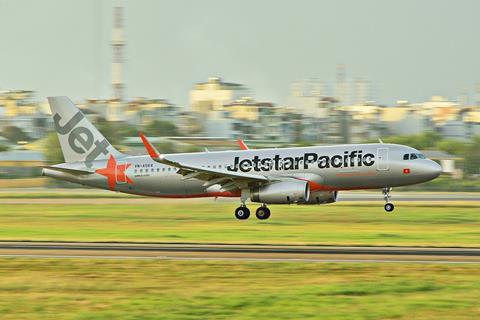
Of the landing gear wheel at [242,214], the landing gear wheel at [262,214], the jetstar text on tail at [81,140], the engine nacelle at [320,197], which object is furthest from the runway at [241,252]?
the jetstar text on tail at [81,140]

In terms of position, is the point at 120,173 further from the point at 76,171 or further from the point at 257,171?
the point at 257,171

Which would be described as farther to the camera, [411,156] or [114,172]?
[114,172]

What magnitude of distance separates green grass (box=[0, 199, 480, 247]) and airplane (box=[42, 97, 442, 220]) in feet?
5.16

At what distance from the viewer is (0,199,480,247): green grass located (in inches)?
1518

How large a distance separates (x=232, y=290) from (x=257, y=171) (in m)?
23.8

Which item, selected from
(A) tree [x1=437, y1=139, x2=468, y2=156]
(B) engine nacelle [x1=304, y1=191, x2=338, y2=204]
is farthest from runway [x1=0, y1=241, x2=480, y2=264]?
(A) tree [x1=437, y1=139, x2=468, y2=156]

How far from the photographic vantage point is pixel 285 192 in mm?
45500

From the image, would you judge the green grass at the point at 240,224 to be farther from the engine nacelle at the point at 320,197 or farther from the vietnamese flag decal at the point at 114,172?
the vietnamese flag decal at the point at 114,172

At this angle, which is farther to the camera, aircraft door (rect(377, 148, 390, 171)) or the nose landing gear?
the nose landing gear

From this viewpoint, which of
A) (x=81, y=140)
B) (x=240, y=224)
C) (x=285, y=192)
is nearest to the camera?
(x=285, y=192)

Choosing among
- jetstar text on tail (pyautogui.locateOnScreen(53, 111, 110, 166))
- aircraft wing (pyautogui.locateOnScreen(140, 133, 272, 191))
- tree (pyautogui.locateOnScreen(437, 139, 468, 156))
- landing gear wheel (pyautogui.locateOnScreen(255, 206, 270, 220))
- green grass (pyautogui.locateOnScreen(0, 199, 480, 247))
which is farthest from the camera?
tree (pyautogui.locateOnScreen(437, 139, 468, 156))

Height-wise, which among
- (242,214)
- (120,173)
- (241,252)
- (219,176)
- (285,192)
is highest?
(120,173)

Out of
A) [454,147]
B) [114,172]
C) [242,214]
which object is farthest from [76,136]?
[454,147]

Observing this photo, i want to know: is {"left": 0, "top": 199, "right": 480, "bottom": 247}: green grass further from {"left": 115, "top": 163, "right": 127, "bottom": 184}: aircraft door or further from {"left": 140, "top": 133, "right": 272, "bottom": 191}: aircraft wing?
{"left": 115, "top": 163, "right": 127, "bottom": 184}: aircraft door
